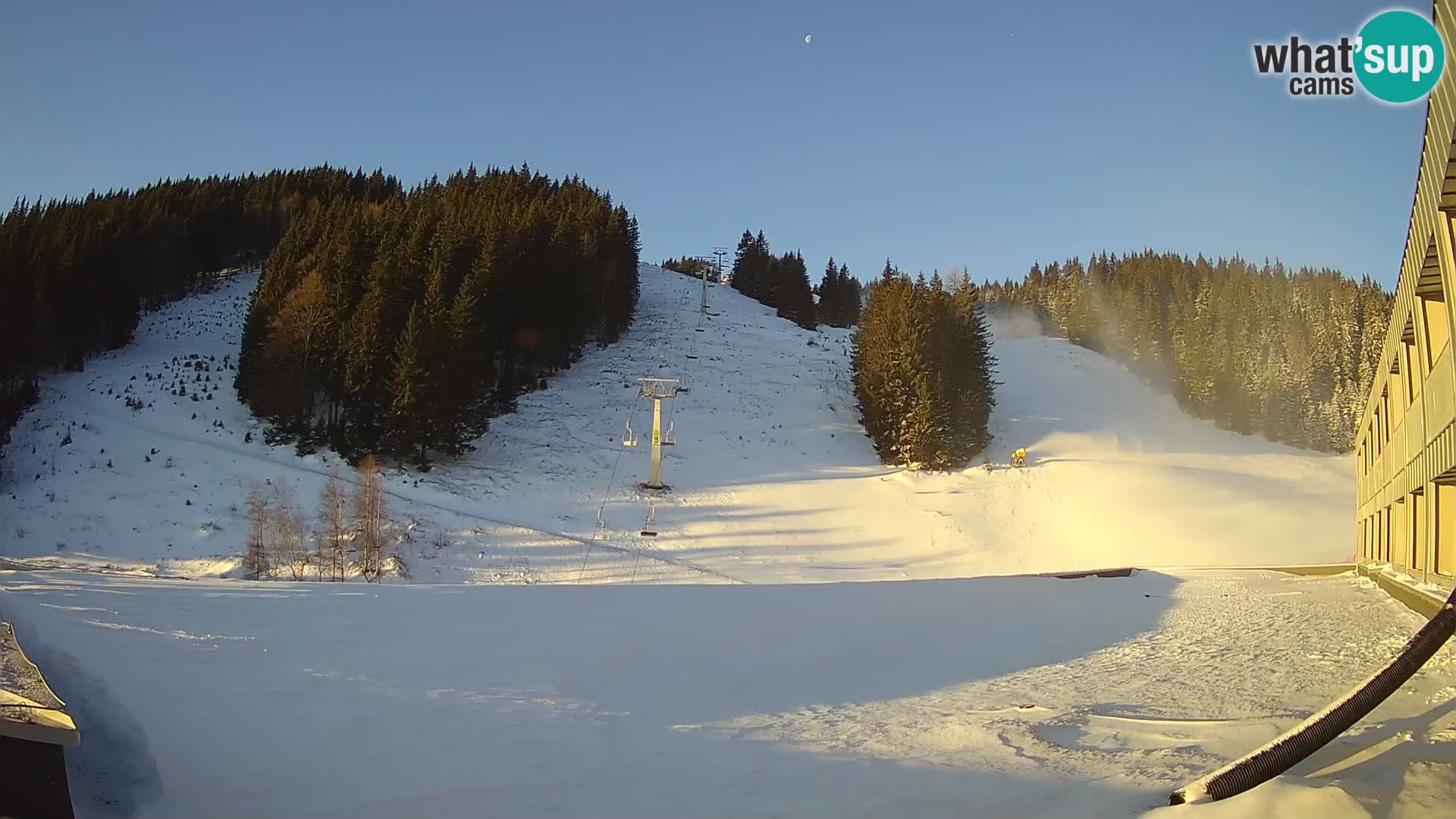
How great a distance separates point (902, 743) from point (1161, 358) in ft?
214

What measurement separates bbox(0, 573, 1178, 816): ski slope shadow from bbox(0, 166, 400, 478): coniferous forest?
2878cm

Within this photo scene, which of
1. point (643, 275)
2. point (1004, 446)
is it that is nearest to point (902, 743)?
point (1004, 446)

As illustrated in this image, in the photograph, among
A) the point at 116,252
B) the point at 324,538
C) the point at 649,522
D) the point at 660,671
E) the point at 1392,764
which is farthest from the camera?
the point at 116,252

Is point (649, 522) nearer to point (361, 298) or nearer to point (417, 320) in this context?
point (417, 320)

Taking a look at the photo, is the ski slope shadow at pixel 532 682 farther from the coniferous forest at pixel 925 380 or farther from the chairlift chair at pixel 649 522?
the coniferous forest at pixel 925 380

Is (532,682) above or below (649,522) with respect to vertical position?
above

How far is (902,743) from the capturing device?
6137mm

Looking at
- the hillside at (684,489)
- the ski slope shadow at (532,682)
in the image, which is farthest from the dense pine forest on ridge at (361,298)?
the ski slope shadow at (532,682)

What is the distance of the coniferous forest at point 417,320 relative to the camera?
33312 millimetres

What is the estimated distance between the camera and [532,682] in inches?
307

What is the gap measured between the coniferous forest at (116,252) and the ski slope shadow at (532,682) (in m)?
28.8

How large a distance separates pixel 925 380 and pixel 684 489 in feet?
41.5

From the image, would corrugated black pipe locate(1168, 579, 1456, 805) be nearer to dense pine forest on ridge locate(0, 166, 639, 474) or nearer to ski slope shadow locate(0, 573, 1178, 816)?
ski slope shadow locate(0, 573, 1178, 816)

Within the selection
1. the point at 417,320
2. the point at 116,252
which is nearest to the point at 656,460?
the point at 417,320
